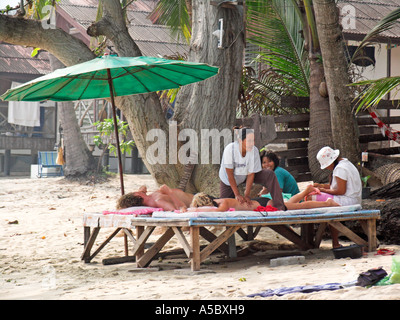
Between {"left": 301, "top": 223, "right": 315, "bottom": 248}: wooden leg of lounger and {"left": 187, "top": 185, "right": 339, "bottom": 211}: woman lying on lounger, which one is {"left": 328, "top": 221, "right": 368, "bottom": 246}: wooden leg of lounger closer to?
{"left": 187, "top": 185, "right": 339, "bottom": 211}: woman lying on lounger

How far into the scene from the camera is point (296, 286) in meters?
4.46

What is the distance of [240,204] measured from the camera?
6.43 m

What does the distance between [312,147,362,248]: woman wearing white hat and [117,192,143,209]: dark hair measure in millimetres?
2044

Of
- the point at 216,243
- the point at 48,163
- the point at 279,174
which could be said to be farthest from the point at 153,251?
the point at 48,163

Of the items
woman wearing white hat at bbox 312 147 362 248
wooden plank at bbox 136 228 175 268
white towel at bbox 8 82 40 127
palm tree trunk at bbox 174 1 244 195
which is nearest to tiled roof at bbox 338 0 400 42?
palm tree trunk at bbox 174 1 244 195

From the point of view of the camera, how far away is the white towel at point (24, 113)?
66.7ft

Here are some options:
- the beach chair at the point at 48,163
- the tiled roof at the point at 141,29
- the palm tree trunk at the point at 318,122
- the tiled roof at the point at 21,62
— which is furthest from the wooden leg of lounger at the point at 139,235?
the tiled roof at the point at 21,62

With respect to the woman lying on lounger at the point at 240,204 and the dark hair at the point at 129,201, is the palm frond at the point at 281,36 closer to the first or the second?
the woman lying on lounger at the point at 240,204

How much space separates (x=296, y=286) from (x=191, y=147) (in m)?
4.18

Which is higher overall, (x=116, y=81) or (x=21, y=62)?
(x=21, y=62)

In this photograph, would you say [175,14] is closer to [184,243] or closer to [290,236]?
[290,236]

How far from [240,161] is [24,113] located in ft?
51.4

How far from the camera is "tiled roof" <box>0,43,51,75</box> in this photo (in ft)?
65.7

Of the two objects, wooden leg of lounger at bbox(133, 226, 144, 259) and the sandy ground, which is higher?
wooden leg of lounger at bbox(133, 226, 144, 259)
